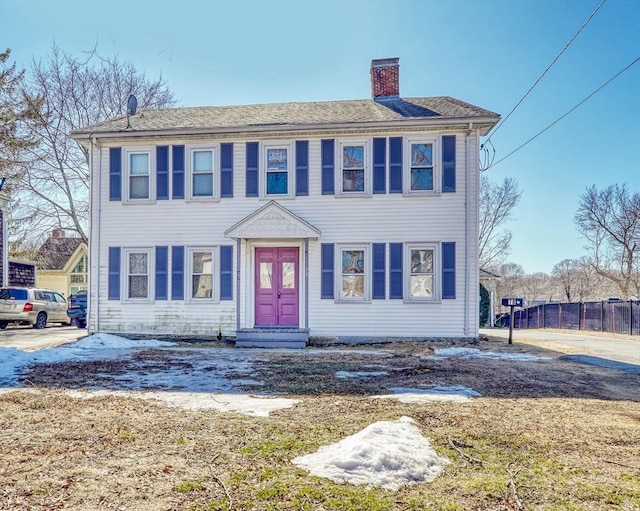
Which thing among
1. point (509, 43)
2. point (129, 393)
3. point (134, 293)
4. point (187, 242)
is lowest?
point (129, 393)

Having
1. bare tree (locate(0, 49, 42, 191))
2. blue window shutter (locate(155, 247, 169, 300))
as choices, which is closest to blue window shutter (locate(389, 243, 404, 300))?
blue window shutter (locate(155, 247, 169, 300))

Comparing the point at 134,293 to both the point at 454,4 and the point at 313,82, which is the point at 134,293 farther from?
the point at 454,4

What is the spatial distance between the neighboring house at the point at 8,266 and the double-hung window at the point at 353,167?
1433cm

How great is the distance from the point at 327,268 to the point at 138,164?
19.9 feet

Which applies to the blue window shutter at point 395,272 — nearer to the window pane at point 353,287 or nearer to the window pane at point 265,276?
the window pane at point 353,287

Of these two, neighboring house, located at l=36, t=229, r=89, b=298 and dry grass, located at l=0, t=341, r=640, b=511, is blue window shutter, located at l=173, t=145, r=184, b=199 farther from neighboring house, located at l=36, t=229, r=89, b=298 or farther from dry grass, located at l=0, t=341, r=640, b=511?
neighboring house, located at l=36, t=229, r=89, b=298

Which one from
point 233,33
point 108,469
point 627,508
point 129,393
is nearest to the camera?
point 627,508

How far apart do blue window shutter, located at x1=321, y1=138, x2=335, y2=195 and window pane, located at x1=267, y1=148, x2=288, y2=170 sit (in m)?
1.08

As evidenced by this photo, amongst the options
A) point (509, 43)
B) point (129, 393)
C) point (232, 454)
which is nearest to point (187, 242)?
point (129, 393)

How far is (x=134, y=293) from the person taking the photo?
40.6 feet

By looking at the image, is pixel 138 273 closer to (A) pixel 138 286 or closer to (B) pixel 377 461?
(A) pixel 138 286

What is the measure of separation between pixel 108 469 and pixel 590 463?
11.8 feet

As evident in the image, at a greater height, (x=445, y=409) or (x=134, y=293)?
(x=134, y=293)

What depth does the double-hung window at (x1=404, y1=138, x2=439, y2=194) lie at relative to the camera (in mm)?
11680
